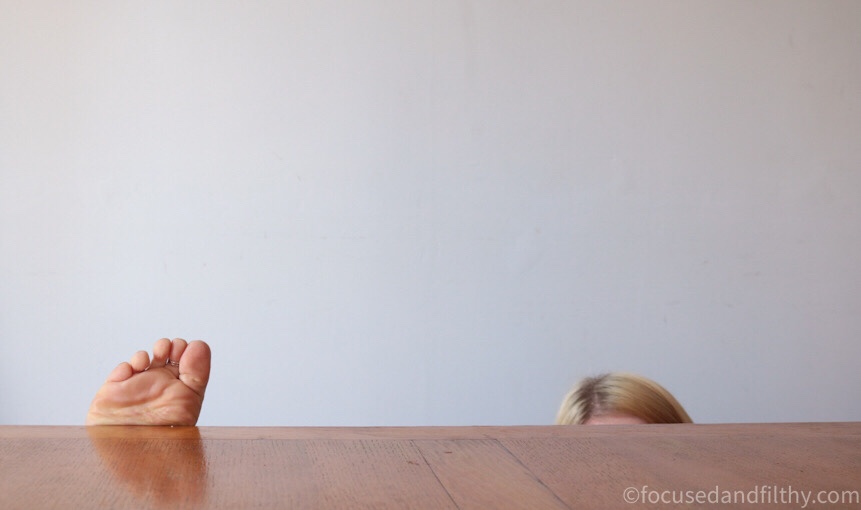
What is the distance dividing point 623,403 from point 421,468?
1.14 meters

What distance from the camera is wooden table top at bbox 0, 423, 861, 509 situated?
16.9 inches

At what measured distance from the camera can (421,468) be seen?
498mm

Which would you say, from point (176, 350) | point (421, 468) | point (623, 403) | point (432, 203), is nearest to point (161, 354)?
point (176, 350)

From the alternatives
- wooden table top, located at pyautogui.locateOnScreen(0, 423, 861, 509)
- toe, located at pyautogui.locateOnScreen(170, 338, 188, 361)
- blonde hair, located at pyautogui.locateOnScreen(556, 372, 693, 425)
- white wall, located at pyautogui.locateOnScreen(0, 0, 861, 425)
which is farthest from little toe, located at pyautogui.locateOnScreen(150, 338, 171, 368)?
white wall, located at pyautogui.locateOnScreen(0, 0, 861, 425)

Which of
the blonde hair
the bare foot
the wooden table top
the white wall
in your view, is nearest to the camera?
the wooden table top

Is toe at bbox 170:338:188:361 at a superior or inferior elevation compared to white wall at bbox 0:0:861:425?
inferior

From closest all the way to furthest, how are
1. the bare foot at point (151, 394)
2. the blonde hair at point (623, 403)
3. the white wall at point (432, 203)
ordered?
the bare foot at point (151, 394)
the blonde hair at point (623, 403)
the white wall at point (432, 203)

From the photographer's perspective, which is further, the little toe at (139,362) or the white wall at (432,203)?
the white wall at (432,203)

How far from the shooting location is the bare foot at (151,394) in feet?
2.48

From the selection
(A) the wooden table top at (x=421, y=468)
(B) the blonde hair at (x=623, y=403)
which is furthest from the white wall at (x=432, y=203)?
(A) the wooden table top at (x=421, y=468)

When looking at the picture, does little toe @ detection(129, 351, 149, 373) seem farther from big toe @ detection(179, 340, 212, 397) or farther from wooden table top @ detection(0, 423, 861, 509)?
wooden table top @ detection(0, 423, 861, 509)

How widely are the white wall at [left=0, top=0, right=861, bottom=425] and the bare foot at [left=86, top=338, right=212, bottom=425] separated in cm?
127

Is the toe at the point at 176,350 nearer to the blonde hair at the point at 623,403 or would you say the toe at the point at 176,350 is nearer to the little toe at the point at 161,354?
the little toe at the point at 161,354

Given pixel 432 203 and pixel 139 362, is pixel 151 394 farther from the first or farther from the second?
pixel 432 203
